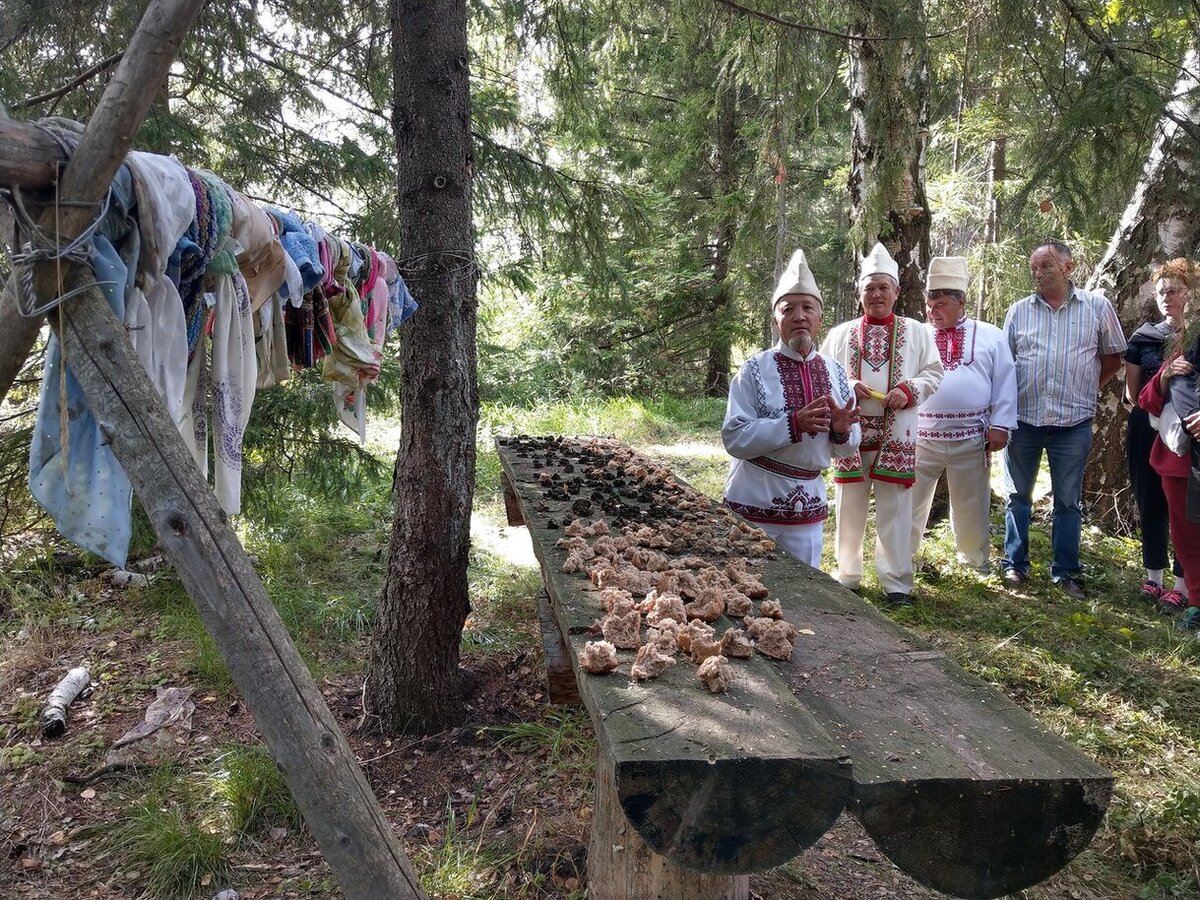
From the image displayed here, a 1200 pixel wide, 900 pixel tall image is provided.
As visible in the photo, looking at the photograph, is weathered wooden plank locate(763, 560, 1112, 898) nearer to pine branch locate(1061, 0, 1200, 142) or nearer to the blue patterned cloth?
the blue patterned cloth

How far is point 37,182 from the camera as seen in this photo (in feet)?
5.16

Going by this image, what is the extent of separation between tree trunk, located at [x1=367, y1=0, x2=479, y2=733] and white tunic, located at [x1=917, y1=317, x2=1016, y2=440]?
306cm

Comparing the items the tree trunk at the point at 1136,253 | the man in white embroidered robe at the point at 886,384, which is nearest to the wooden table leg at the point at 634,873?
the man in white embroidered robe at the point at 886,384

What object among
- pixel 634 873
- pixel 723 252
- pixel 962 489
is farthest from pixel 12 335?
pixel 723 252

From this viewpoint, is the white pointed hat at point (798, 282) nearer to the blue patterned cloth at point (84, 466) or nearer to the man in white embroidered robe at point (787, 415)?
the man in white embroidered robe at point (787, 415)

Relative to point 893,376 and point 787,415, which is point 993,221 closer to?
point 893,376

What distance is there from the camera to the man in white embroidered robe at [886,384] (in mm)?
4555

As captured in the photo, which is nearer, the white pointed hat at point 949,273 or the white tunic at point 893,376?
the white tunic at point 893,376

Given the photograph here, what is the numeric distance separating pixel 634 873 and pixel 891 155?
5282 mm

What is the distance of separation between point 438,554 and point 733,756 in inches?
91.2

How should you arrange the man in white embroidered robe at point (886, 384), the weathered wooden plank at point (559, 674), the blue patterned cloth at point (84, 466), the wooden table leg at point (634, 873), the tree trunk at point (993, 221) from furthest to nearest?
the tree trunk at point (993, 221), the man in white embroidered robe at point (886, 384), the weathered wooden plank at point (559, 674), the wooden table leg at point (634, 873), the blue patterned cloth at point (84, 466)

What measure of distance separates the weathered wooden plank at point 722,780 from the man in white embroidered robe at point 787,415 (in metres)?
2.20

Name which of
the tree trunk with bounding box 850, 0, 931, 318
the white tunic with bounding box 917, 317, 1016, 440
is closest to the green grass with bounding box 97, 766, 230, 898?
the white tunic with bounding box 917, 317, 1016, 440

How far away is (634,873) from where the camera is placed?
75.7 inches
